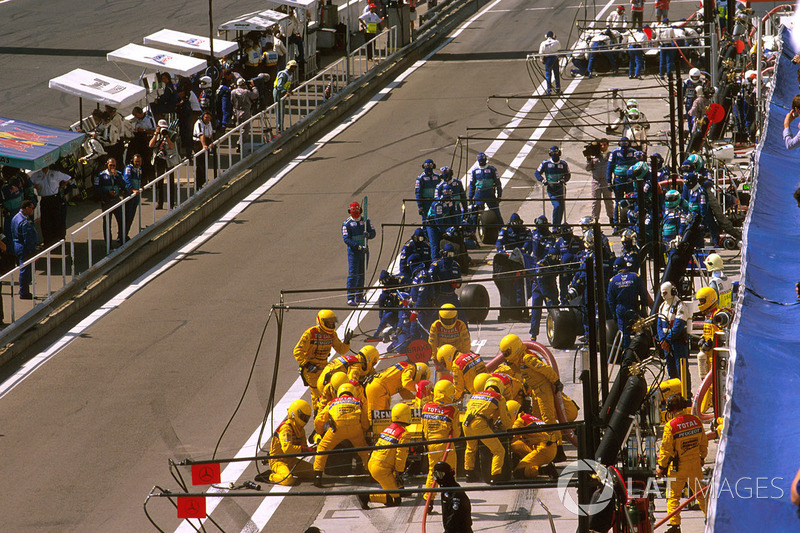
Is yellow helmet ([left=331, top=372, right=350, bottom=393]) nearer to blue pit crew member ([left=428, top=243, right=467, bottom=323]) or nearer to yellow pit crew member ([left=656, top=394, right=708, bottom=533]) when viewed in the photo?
blue pit crew member ([left=428, top=243, right=467, bottom=323])

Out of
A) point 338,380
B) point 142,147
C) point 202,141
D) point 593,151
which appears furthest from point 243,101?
point 338,380

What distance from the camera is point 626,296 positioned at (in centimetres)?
1947

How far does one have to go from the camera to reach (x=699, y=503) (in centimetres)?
1412

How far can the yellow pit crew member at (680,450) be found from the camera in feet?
45.8

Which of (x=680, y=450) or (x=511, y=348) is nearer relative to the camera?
(x=680, y=450)

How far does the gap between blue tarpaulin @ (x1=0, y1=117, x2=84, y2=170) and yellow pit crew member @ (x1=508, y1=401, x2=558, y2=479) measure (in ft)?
41.3

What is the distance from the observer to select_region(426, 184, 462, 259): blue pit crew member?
25.3 metres

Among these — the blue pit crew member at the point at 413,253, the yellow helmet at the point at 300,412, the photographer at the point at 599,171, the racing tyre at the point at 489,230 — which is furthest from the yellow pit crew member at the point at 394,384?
the photographer at the point at 599,171

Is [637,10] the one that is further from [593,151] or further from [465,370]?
[465,370]

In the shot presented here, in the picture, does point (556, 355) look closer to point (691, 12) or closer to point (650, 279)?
point (650, 279)

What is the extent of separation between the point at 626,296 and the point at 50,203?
1258cm

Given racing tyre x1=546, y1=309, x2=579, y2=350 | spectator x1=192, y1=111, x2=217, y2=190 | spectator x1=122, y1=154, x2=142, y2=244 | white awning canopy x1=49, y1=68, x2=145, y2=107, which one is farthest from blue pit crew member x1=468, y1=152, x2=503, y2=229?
white awning canopy x1=49, y1=68, x2=145, y2=107

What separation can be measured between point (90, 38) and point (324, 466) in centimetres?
3518

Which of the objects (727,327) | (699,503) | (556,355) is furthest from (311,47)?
(699,503)
